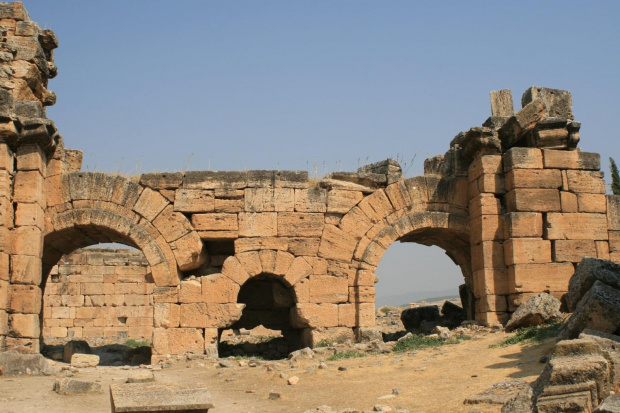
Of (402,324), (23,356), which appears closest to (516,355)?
(23,356)

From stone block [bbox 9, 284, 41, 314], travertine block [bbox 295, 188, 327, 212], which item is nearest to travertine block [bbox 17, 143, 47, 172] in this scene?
stone block [bbox 9, 284, 41, 314]

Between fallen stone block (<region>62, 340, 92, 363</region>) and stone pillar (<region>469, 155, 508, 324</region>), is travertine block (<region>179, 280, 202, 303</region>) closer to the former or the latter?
fallen stone block (<region>62, 340, 92, 363</region>)

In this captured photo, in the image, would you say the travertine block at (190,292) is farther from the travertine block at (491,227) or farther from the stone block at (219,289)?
the travertine block at (491,227)

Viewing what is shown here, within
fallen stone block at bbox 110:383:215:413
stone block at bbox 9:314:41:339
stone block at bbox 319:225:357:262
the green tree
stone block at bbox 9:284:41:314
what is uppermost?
the green tree

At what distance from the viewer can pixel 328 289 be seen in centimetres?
1309

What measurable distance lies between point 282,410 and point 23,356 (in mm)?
4759

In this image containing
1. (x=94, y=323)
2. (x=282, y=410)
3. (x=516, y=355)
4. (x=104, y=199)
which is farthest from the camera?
(x=94, y=323)

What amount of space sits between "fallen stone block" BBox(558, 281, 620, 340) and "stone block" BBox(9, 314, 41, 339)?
8.49 metres

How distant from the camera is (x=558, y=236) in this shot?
12922mm

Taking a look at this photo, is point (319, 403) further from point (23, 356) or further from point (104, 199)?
point (104, 199)

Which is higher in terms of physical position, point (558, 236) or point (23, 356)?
point (558, 236)

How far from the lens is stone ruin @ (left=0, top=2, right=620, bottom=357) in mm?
12648

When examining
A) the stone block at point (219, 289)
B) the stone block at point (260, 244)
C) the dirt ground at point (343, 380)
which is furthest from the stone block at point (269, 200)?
the dirt ground at point (343, 380)

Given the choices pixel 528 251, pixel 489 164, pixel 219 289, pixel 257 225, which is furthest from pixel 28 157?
pixel 528 251
